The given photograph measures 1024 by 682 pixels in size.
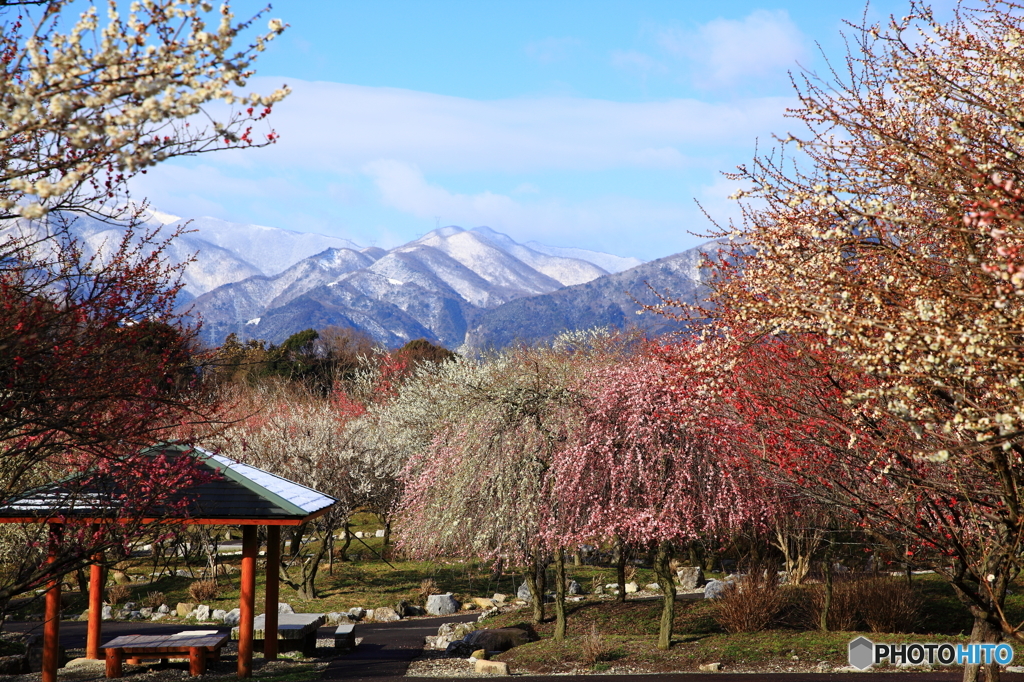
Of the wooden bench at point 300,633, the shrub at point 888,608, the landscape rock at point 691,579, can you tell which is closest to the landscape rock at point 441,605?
the wooden bench at point 300,633

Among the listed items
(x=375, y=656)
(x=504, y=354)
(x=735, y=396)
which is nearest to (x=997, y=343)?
(x=735, y=396)

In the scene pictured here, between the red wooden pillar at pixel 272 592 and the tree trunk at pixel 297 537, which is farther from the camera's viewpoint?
the tree trunk at pixel 297 537

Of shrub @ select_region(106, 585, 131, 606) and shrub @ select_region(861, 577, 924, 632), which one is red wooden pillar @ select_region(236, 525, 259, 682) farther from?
shrub @ select_region(106, 585, 131, 606)

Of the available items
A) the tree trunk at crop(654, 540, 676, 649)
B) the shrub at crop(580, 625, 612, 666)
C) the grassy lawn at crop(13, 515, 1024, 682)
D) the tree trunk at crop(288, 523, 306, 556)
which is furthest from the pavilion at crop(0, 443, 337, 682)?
the tree trunk at crop(288, 523, 306, 556)

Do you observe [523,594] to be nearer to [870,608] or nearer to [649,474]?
[870,608]

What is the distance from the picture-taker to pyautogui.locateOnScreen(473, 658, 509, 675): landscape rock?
1353cm

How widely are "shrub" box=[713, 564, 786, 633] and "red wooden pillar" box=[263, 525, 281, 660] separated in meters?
7.85

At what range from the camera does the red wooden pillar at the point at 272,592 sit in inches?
577

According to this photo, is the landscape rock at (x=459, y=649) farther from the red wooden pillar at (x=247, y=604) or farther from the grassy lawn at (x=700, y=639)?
the red wooden pillar at (x=247, y=604)

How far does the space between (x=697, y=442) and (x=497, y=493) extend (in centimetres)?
384

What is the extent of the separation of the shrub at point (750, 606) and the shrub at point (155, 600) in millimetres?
15688

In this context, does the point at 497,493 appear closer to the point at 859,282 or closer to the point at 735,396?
the point at 735,396

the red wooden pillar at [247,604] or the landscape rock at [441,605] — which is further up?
the red wooden pillar at [247,604]

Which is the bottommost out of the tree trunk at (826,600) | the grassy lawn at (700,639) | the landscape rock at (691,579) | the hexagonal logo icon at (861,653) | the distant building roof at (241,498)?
the landscape rock at (691,579)
